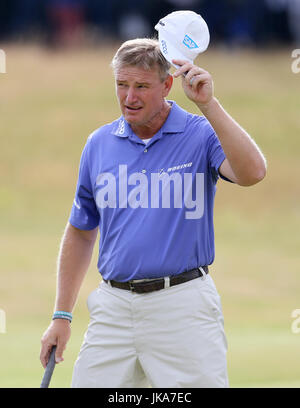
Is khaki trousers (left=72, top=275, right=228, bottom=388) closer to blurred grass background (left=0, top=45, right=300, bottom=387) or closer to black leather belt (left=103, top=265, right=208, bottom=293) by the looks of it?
black leather belt (left=103, top=265, right=208, bottom=293)

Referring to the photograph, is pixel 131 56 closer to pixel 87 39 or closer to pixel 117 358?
pixel 117 358

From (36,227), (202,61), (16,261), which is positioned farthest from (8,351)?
(202,61)

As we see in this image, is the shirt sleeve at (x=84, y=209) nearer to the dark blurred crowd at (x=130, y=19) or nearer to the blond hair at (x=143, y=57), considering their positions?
the blond hair at (x=143, y=57)

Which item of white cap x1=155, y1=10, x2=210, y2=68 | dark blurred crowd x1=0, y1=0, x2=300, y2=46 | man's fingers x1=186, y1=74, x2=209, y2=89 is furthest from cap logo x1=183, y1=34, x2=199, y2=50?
dark blurred crowd x1=0, y1=0, x2=300, y2=46

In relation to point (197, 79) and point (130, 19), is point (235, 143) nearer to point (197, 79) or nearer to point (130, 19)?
point (197, 79)

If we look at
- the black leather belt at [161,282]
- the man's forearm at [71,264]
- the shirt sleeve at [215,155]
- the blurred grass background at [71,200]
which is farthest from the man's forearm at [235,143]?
the blurred grass background at [71,200]

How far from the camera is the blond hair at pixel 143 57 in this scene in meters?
4.44

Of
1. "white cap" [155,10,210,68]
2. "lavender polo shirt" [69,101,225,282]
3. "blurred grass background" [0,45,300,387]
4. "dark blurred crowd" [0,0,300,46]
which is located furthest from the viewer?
"dark blurred crowd" [0,0,300,46]

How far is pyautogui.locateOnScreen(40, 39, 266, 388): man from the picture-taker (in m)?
4.31

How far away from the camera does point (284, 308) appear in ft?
47.2

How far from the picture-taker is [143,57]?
4.44 m

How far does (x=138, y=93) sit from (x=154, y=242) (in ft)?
2.26

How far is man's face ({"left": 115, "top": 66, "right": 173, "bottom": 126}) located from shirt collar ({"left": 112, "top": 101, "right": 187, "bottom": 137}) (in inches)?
2.9

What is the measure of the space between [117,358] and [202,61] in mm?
28413
